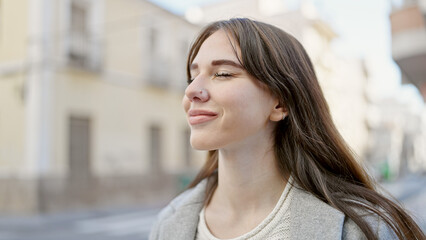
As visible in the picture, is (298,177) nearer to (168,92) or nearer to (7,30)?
(7,30)

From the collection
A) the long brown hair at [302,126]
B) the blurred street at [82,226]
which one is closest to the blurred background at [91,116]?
the blurred street at [82,226]

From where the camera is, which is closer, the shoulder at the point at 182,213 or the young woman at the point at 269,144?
the young woman at the point at 269,144

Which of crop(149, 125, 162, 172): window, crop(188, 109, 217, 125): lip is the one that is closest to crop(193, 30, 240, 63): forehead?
crop(188, 109, 217, 125): lip

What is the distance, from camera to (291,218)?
4.43ft

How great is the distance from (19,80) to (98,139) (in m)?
2.74

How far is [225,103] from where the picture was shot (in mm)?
1389

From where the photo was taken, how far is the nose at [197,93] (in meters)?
1.42

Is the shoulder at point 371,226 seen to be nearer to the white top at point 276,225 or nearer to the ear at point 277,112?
the white top at point 276,225

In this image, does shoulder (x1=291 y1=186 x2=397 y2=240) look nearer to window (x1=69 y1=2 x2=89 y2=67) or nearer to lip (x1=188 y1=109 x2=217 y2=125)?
lip (x1=188 y1=109 x2=217 y2=125)

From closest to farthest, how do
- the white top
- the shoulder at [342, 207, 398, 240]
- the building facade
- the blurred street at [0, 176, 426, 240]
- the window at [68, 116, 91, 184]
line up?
1. the shoulder at [342, 207, 398, 240]
2. the white top
3. the building facade
4. the blurred street at [0, 176, 426, 240]
5. the window at [68, 116, 91, 184]

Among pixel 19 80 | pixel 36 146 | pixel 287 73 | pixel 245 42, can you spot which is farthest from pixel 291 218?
pixel 19 80

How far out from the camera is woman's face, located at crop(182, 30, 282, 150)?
54.7 inches

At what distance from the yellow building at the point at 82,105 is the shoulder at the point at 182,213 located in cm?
1001

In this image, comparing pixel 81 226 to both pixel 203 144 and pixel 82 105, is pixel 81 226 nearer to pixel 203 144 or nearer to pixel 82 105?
pixel 82 105
